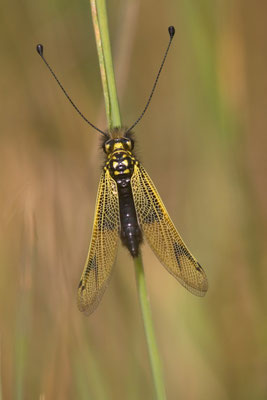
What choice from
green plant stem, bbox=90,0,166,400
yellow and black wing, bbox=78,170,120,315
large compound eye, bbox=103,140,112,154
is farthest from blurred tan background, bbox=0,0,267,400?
green plant stem, bbox=90,0,166,400

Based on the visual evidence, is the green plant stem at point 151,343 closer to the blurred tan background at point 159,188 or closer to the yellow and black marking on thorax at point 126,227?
the yellow and black marking on thorax at point 126,227

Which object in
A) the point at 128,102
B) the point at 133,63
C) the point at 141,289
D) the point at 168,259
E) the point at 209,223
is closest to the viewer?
the point at 141,289

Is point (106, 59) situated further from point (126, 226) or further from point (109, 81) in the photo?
point (126, 226)

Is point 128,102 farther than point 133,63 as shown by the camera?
No

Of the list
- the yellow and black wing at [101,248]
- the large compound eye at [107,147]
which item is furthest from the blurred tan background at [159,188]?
the yellow and black wing at [101,248]

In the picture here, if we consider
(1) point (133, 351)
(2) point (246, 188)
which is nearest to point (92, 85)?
(2) point (246, 188)

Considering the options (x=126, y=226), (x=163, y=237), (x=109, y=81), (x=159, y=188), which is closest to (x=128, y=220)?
(x=126, y=226)

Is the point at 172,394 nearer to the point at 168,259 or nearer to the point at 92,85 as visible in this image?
the point at 168,259
